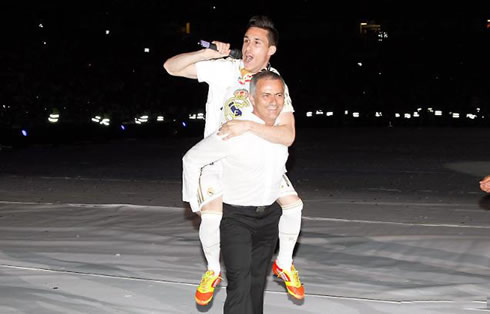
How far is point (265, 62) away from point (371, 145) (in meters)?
21.3

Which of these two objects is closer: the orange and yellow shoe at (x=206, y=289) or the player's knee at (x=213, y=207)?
the player's knee at (x=213, y=207)

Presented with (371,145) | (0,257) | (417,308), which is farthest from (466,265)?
(371,145)

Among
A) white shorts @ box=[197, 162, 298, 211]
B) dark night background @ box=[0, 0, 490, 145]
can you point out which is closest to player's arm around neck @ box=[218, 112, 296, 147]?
white shorts @ box=[197, 162, 298, 211]

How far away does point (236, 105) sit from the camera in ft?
15.5

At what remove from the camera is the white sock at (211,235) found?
4.68m

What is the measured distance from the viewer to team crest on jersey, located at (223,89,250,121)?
186 inches

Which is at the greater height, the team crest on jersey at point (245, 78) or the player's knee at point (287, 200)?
the team crest on jersey at point (245, 78)

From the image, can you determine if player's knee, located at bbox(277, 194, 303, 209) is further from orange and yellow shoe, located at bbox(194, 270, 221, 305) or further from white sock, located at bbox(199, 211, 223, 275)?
orange and yellow shoe, located at bbox(194, 270, 221, 305)

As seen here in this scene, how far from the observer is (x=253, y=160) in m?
4.64

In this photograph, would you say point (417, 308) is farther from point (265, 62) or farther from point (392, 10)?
point (392, 10)

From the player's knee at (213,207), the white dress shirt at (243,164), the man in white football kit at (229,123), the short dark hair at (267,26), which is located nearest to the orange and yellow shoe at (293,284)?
the man in white football kit at (229,123)

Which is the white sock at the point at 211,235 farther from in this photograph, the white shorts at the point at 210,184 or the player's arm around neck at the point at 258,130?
the player's arm around neck at the point at 258,130

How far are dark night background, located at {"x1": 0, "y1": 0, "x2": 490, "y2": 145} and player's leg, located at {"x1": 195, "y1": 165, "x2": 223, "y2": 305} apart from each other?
63.7ft

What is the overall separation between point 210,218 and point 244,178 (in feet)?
0.92
